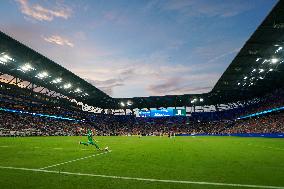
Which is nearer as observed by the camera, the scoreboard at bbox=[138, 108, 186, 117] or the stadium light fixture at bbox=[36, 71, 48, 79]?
the stadium light fixture at bbox=[36, 71, 48, 79]

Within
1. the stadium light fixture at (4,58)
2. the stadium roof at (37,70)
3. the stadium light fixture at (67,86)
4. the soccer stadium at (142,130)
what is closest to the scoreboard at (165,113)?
the soccer stadium at (142,130)

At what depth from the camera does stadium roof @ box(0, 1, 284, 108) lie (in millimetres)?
27953

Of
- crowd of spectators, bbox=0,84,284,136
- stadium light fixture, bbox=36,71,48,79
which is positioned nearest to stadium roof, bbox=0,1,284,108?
stadium light fixture, bbox=36,71,48,79

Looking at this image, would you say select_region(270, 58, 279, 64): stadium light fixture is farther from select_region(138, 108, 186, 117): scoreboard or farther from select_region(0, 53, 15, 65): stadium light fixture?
select_region(138, 108, 186, 117): scoreboard

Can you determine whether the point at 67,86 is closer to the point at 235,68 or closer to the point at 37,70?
the point at 37,70

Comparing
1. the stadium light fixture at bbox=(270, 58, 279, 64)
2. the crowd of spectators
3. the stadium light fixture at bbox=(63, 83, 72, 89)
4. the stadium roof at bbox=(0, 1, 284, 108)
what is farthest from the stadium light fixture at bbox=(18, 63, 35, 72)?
the stadium light fixture at bbox=(270, 58, 279, 64)

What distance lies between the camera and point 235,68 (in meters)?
40.8

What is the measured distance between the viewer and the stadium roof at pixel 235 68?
91.7ft

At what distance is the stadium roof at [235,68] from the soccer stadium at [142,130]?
0.15 m

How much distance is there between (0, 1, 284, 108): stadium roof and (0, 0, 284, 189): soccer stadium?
15cm

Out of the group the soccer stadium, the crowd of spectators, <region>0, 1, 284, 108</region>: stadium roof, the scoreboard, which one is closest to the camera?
the soccer stadium

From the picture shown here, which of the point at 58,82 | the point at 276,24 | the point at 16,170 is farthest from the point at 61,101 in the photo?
the point at 16,170

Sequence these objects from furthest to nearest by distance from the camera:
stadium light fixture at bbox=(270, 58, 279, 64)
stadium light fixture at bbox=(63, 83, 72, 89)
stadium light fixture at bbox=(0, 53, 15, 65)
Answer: stadium light fixture at bbox=(63, 83, 72, 89) → stadium light fixture at bbox=(270, 58, 279, 64) → stadium light fixture at bbox=(0, 53, 15, 65)

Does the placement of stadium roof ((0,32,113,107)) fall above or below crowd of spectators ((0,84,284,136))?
above
